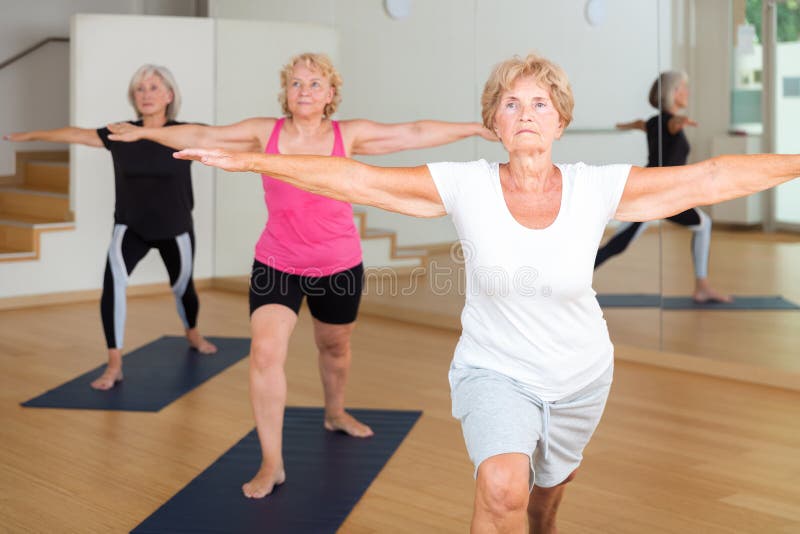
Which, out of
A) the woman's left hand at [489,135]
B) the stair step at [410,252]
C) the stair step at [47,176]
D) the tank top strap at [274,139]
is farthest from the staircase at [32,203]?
the woman's left hand at [489,135]

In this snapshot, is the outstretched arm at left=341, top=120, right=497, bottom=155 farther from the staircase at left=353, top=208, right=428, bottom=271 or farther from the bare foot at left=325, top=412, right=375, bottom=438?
the staircase at left=353, top=208, right=428, bottom=271

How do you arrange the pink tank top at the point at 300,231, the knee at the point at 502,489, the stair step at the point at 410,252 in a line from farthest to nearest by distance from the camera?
the stair step at the point at 410,252 → the pink tank top at the point at 300,231 → the knee at the point at 502,489

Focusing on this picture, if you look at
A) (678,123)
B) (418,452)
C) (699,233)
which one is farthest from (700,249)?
(418,452)

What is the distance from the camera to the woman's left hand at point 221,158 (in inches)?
84.7

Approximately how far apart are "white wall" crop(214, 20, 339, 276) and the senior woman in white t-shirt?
4.98 meters

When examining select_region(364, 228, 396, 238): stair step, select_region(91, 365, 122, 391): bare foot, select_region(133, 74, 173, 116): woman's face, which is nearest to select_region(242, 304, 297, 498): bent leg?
select_region(91, 365, 122, 391): bare foot

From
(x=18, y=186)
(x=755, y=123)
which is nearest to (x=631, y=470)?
(x=755, y=123)

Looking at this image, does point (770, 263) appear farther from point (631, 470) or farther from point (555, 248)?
point (555, 248)

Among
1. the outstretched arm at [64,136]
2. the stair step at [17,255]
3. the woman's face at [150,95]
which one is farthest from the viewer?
the stair step at [17,255]

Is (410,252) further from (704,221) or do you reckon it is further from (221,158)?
(221,158)

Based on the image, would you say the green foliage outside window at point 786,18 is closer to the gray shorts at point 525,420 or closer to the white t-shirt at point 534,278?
the white t-shirt at point 534,278

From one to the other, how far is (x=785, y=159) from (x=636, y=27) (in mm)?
3002

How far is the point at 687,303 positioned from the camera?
16.6ft

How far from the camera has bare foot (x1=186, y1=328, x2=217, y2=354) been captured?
5426mm
